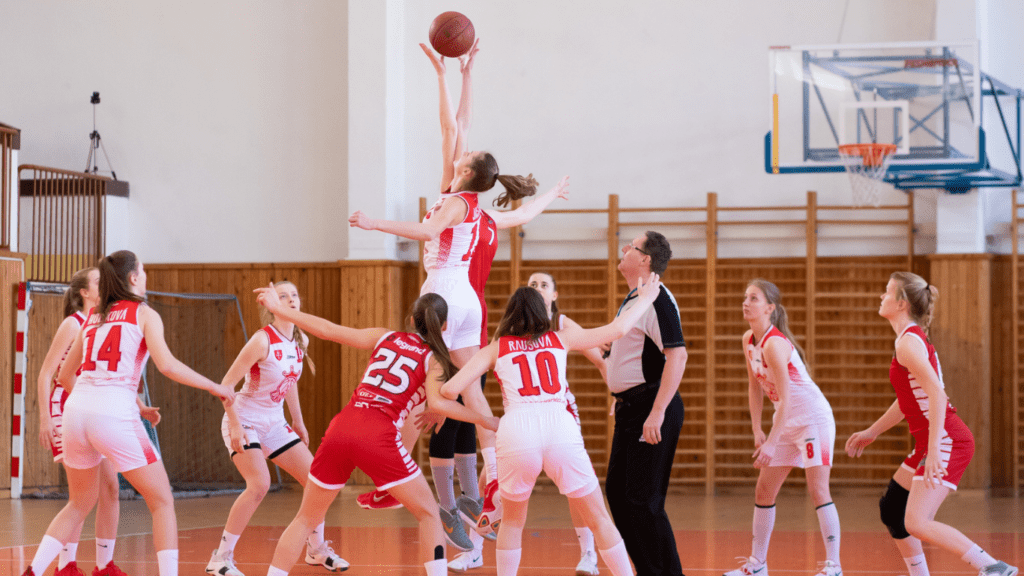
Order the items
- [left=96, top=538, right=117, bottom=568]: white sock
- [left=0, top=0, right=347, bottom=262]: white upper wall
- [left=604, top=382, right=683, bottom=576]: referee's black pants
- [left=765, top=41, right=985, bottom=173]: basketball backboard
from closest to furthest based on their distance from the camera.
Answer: [left=604, top=382, right=683, bottom=576]: referee's black pants → [left=96, top=538, right=117, bottom=568]: white sock → [left=765, top=41, right=985, bottom=173]: basketball backboard → [left=0, top=0, right=347, bottom=262]: white upper wall

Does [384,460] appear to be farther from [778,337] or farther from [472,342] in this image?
[778,337]

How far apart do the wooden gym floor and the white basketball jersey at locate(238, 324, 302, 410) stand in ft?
3.08

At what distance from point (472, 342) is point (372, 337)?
762 mm

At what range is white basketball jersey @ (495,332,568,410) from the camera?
3.90 metres

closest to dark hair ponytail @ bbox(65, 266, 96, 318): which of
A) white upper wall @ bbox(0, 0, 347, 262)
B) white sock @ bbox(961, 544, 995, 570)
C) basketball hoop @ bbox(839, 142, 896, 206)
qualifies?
white sock @ bbox(961, 544, 995, 570)

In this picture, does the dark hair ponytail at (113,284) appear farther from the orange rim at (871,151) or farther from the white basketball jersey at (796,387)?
the orange rim at (871,151)

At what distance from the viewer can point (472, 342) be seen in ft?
15.9

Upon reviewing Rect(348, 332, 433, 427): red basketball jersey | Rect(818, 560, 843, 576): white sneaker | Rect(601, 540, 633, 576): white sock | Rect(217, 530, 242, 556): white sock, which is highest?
Rect(348, 332, 433, 427): red basketball jersey

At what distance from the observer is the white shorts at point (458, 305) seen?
4.76 meters

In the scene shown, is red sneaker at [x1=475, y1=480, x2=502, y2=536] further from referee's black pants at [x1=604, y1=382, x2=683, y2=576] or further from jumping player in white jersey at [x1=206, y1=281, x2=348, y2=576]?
referee's black pants at [x1=604, y1=382, x2=683, y2=576]

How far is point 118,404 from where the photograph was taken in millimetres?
4195

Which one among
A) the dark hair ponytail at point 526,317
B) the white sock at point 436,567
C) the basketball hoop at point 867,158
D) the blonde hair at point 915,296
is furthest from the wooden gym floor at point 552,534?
the basketball hoop at point 867,158

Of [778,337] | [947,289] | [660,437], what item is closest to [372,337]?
[660,437]

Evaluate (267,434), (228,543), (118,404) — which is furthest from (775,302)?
(118,404)
